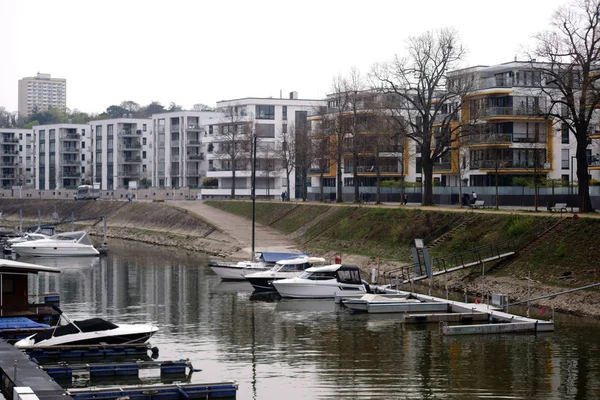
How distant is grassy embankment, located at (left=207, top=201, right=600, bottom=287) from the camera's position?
55031 millimetres

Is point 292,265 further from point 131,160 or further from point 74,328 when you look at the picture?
point 131,160

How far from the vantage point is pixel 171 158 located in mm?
170375

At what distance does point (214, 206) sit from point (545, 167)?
4731cm

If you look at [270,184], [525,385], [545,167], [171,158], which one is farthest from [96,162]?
[525,385]

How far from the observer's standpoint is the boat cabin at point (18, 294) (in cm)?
4691

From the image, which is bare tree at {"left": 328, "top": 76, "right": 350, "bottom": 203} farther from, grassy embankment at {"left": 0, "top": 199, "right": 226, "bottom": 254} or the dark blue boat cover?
the dark blue boat cover

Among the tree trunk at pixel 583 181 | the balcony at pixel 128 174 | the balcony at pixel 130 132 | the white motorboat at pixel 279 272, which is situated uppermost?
the balcony at pixel 130 132

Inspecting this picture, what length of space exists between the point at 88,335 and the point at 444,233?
38.5 meters


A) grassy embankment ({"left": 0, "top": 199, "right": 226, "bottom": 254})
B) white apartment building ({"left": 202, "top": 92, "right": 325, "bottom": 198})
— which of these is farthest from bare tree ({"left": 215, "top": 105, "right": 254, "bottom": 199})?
grassy embankment ({"left": 0, "top": 199, "right": 226, "bottom": 254})

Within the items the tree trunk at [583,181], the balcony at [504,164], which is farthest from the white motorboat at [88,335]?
the balcony at [504,164]

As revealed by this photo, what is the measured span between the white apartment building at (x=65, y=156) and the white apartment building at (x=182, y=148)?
28.5 meters

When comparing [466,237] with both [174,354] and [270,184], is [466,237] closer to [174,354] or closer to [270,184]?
[174,354]

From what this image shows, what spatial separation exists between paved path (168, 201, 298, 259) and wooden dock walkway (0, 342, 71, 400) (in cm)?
4776

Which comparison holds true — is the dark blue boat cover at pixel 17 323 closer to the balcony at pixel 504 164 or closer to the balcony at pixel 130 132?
the balcony at pixel 504 164
